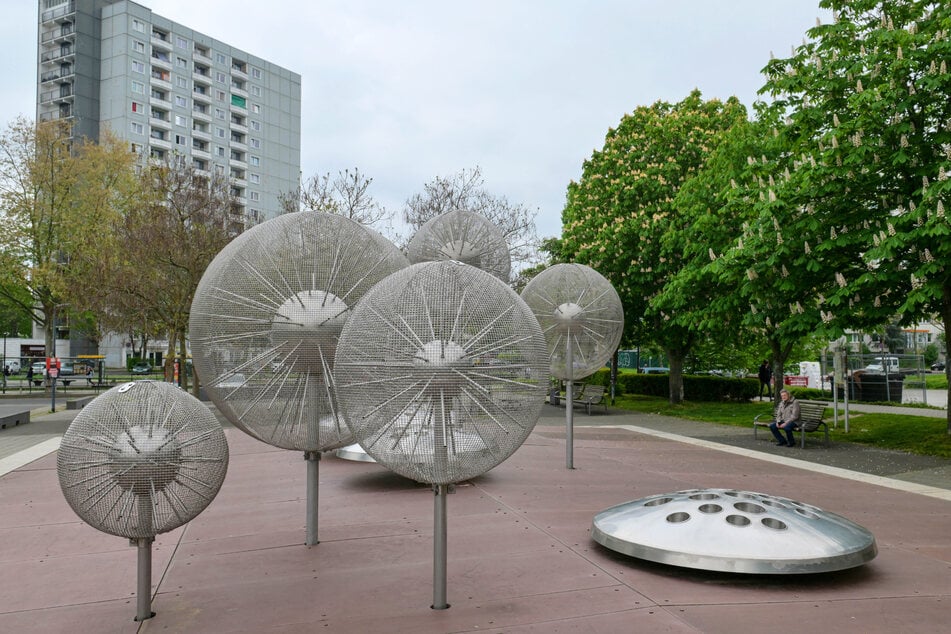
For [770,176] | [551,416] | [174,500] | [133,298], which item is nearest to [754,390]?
[551,416]

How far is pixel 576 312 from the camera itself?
38.6 ft

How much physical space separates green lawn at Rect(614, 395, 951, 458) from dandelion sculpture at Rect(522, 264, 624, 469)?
8.07 meters

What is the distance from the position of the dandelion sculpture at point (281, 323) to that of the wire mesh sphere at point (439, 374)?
114 centimetres

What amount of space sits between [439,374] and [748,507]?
377 centimetres

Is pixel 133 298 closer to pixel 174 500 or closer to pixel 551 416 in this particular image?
pixel 551 416

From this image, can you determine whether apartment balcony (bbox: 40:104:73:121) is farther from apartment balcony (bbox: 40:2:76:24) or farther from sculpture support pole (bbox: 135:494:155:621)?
sculpture support pole (bbox: 135:494:155:621)

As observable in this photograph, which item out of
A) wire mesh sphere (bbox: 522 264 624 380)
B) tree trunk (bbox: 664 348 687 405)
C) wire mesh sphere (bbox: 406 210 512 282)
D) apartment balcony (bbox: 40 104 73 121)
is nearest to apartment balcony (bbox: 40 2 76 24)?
apartment balcony (bbox: 40 104 73 121)

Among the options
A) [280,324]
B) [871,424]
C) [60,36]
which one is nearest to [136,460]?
[280,324]

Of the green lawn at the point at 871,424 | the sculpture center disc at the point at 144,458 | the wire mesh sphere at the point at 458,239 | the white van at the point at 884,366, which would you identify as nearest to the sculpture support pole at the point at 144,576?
the sculpture center disc at the point at 144,458

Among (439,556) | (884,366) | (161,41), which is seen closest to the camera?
(439,556)

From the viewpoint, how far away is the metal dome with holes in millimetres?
5922

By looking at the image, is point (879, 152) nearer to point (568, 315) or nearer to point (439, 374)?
point (568, 315)

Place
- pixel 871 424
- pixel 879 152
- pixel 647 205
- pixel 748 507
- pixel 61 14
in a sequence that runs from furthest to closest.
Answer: pixel 61 14, pixel 647 205, pixel 871 424, pixel 879 152, pixel 748 507

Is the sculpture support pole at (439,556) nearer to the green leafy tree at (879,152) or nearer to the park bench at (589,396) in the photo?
the green leafy tree at (879,152)
